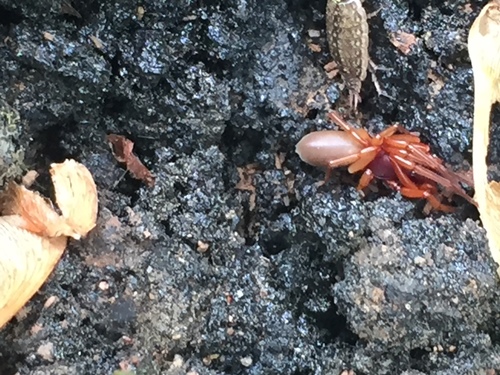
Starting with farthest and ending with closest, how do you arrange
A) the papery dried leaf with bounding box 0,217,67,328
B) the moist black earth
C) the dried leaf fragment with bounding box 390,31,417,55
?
the dried leaf fragment with bounding box 390,31,417,55, the moist black earth, the papery dried leaf with bounding box 0,217,67,328

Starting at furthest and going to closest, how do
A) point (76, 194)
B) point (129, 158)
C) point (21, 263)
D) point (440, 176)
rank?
point (440, 176) < point (129, 158) < point (76, 194) < point (21, 263)

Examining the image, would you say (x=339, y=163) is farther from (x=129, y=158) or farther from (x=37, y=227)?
(x=37, y=227)

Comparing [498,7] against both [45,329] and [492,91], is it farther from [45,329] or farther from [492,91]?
[45,329]

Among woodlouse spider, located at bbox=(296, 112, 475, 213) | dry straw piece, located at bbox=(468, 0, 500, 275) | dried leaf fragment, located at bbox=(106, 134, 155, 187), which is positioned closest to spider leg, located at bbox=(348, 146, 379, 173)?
woodlouse spider, located at bbox=(296, 112, 475, 213)

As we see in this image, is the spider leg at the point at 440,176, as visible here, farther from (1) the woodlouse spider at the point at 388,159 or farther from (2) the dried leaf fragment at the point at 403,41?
(2) the dried leaf fragment at the point at 403,41

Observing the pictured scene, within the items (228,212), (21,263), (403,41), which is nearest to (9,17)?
(21,263)

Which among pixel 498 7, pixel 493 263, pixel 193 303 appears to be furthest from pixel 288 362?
pixel 498 7

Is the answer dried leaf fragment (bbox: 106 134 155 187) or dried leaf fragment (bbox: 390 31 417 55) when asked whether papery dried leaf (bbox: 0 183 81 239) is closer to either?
dried leaf fragment (bbox: 106 134 155 187)
